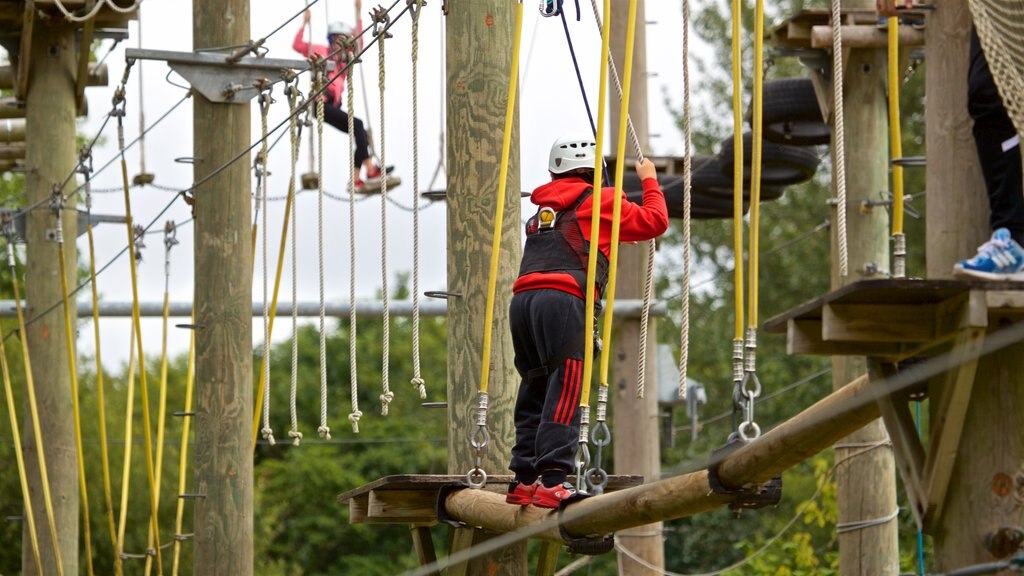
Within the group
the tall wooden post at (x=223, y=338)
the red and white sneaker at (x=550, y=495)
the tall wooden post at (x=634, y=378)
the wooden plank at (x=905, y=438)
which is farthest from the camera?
the tall wooden post at (x=634, y=378)

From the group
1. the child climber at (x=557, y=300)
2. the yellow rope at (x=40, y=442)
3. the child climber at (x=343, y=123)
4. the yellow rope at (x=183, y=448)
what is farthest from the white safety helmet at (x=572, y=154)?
the child climber at (x=343, y=123)

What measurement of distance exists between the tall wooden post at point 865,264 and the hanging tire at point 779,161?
6.15ft

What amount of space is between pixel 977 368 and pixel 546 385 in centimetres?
192

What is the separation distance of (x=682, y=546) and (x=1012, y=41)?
21.5 metres

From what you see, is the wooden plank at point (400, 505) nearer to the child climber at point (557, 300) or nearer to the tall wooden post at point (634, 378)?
the child climber at point (557, 300)

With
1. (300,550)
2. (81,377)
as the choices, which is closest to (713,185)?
(81,377)

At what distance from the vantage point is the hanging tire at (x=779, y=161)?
36.9ft

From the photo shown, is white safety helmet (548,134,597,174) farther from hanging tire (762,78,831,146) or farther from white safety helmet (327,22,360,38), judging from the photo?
white safety helmet (327,22,360,38)

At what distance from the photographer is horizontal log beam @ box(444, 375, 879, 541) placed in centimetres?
393

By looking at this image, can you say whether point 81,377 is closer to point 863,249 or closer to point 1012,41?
point 863,249

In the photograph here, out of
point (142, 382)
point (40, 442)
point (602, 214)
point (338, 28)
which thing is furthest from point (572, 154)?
point (338, 28)

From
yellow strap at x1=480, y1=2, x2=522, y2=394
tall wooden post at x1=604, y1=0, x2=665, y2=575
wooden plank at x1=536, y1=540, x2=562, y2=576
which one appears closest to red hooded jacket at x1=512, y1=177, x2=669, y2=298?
yellow strap at x1=480, y1=2, x2=522, y2=394

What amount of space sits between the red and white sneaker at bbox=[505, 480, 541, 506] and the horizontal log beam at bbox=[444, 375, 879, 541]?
0.07ft

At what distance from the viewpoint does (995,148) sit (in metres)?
4.05
